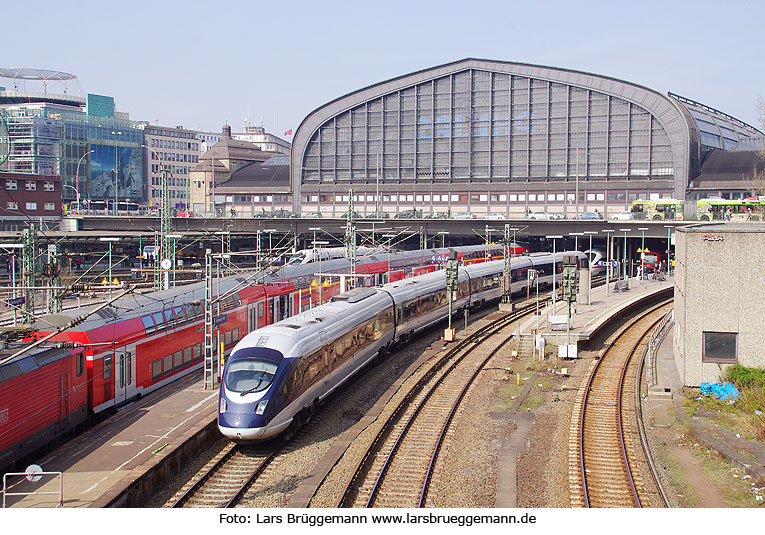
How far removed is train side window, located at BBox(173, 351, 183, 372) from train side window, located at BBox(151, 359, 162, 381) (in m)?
1.14

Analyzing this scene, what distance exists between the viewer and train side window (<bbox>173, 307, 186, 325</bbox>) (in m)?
27.5

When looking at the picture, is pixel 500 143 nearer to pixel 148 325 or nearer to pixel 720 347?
pixel 720 347

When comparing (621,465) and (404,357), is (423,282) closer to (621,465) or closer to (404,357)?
(404,357)

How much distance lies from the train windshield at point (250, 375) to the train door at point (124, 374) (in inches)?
187

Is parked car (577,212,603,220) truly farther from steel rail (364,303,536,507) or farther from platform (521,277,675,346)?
steel rail (364,303,536,507)

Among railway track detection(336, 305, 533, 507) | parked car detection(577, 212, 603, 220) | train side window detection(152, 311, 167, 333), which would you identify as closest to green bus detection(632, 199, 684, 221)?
parked car detection(577, 212, 603, 220)

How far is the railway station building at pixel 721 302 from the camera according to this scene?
25969mm

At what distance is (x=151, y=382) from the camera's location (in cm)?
2572

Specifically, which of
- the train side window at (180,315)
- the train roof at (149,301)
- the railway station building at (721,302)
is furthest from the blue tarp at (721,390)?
the train side window at (180,315)

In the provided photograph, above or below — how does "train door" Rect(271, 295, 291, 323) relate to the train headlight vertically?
above

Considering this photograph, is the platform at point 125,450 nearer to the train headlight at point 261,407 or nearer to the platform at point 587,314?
the train headlight at point 261,407

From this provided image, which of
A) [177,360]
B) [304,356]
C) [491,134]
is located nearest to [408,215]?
[491,134]

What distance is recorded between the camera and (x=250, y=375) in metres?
20.6

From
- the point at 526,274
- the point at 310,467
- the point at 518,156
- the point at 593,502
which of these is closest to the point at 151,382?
the point at 310,467
